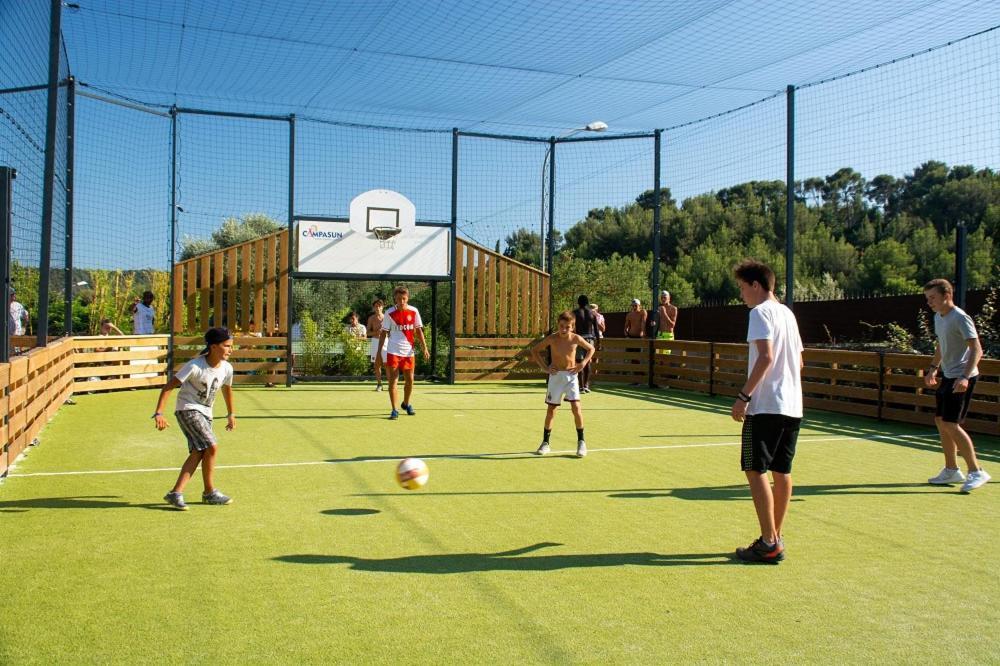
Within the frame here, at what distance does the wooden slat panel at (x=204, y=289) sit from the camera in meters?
17.4

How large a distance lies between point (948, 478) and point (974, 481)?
274 millimetres

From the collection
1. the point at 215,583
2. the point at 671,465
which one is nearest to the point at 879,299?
the point at 671,465

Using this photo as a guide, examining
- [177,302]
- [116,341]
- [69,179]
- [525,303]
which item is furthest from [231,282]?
[525,303]

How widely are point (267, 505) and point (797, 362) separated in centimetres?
397

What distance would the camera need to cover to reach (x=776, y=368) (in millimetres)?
5168

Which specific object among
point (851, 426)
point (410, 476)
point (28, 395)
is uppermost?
point (28, 395)

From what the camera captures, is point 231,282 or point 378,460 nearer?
point 378,460

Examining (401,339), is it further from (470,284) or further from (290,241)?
(470,284)

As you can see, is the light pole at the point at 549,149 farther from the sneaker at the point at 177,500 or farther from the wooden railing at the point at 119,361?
the sneaker at the point at 177,500

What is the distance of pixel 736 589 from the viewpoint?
4711 mm

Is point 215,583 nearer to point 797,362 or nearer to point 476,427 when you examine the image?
point 797,362

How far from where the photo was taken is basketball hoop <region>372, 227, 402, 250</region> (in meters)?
18.9

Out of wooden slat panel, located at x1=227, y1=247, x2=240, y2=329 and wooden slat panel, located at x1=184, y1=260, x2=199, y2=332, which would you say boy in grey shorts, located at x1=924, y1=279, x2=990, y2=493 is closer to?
wooden slat panel, located at x1=227, y1=247, x2=240, y2=329

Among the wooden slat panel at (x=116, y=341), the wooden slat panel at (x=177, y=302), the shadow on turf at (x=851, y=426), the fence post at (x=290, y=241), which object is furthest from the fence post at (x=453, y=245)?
the wooden slat panel at (x=116, y=341)
